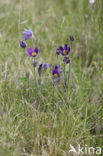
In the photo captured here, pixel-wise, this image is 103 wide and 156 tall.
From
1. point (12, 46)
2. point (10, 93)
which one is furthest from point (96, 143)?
point (12, 46)

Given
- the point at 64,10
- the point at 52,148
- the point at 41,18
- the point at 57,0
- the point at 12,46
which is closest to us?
the point at 52,148

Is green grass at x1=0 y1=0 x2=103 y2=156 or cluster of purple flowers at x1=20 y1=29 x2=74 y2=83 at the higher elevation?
cluster of purple flowers at x1=20 y1=29 x2=74 y2=83

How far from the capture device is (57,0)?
4.26m

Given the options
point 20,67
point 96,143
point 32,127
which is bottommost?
point 96,143

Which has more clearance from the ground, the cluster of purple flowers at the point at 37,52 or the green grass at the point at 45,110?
the cluster of purple flowers at the point at 37,52

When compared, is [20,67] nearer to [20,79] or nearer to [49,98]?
[20,79]

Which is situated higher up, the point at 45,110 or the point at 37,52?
the point at 37,52

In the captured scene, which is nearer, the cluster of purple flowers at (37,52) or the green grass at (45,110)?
the green grass at (45,110)

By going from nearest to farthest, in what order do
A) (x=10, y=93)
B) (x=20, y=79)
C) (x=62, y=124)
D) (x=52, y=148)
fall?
1. (x=52, y=148)
2. (x=62, y=124)
3. (x=10, y=93)
4. (x=20, y=79)

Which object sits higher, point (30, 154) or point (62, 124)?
point (62, 124)

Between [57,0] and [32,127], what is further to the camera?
[57,0]

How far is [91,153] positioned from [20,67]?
0.92m

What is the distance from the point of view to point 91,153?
1.61 metres

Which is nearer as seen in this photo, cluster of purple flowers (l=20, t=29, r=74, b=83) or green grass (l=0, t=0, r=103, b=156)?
green grass (l=0, t=0, r=103, b=156)
